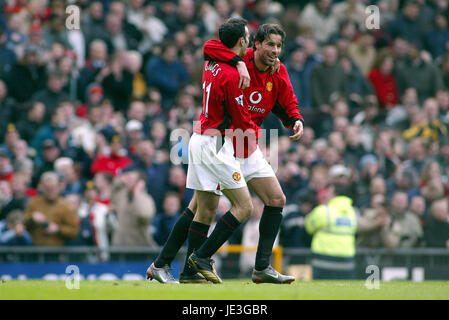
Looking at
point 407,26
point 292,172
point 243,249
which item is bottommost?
point 243,249

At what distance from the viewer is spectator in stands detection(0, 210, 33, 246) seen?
12.8 m

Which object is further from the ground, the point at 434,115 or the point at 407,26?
the point at 407,26

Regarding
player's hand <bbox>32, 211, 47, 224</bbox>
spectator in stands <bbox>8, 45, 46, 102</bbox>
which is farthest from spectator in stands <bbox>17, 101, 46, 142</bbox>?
player's hand <bbox>32, 211, 47, 224</bbox>

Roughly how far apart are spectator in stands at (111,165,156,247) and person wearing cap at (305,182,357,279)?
2.51 meters

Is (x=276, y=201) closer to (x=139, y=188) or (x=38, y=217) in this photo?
(x=139, y=188)

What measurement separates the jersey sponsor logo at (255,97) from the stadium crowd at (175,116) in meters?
5.03

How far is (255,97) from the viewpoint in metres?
8.48

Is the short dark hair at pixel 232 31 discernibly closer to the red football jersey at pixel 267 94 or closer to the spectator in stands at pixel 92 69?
the red football jersey at pixel 267 94

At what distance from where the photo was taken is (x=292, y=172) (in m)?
14.5

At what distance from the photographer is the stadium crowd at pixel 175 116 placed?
44.1ft

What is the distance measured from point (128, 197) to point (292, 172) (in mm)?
2962

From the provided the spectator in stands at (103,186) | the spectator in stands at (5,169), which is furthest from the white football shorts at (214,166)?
the spectator in stands at (5,169)

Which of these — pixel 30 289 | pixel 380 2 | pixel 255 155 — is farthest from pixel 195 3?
pixel 30 289

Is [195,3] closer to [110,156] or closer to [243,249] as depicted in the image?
[110,156]
